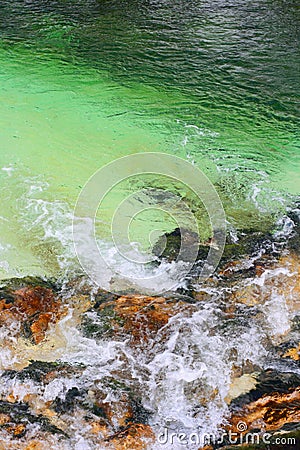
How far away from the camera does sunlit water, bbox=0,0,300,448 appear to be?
14.8ft

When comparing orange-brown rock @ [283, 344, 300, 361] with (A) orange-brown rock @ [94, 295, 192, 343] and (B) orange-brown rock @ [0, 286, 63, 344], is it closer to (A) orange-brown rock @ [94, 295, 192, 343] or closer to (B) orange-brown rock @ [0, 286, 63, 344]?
(A) orange-brown rock @ [94, 295, 192, 343]

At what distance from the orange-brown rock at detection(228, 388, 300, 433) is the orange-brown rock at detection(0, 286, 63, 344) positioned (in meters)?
1.57

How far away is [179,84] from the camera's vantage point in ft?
22.3

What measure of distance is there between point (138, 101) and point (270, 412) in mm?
4529

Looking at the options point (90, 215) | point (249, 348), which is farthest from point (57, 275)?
point (249, 348)

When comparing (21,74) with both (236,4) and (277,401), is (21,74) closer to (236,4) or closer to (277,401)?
(236,4)

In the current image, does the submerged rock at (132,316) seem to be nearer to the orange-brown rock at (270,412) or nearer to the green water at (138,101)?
the green water at (138,101)

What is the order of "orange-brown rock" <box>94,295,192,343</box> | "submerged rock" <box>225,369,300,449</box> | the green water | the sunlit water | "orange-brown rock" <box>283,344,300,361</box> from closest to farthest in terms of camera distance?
"submerged rock" <box>225,369,300,449</box>
"orange-brown rock" <box>283,344,300,361</box>
"orange-brown rock" <box>94,295,192,343</box>
the sunlit water
the green water

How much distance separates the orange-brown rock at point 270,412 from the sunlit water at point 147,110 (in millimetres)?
170

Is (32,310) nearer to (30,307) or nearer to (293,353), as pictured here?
(30,307)

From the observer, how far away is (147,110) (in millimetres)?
6320

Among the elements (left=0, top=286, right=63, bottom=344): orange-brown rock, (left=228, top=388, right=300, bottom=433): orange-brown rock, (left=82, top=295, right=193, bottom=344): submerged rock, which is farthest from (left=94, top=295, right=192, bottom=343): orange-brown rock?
(left=228, top=388, right=300, bottom=433): orange-brown rock

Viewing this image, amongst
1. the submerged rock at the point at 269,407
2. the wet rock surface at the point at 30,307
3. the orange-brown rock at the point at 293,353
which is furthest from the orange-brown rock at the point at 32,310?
the orange-brown rock at the point at 293,353

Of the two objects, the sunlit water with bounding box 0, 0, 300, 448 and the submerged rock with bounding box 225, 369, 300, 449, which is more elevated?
the sunlit water with bounding box 0, 0, 300, 448
